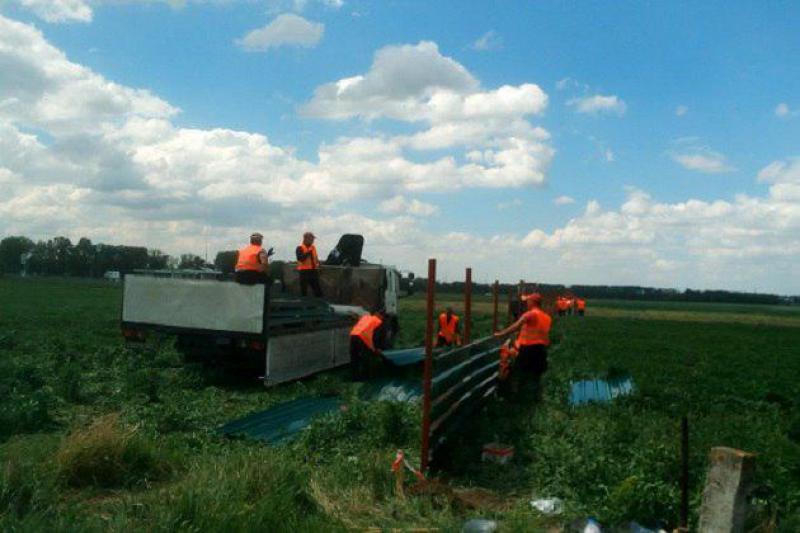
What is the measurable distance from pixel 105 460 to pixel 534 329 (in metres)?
6.40

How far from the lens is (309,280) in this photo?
50.4 ft

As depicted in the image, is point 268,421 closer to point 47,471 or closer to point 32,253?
point 47,471

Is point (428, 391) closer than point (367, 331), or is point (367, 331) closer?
point (428, 391)

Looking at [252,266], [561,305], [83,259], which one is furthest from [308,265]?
[83,259]

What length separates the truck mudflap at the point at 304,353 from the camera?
1194 centimetres

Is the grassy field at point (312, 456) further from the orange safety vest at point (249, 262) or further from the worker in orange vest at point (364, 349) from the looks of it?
the orange safety vest at point (249, 262)

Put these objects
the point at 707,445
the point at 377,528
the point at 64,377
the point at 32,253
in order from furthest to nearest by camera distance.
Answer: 1. the point at 32,253
2. the point at 64,377
3. the point at 707,445
4. the point at 377,528

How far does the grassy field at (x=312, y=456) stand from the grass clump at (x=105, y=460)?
1 cm

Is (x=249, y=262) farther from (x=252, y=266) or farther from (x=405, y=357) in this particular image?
(x=405, y=357)

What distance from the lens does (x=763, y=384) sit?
577 inches

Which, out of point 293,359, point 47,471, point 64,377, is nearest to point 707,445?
point 47,471

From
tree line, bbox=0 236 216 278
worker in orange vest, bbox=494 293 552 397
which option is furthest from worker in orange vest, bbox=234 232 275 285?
tree line, bbox=0 236 216 278

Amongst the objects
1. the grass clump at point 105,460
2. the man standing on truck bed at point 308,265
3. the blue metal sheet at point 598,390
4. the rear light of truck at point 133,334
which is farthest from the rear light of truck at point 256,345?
the grass clump at point 105,460

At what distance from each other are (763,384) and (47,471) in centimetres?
1301
